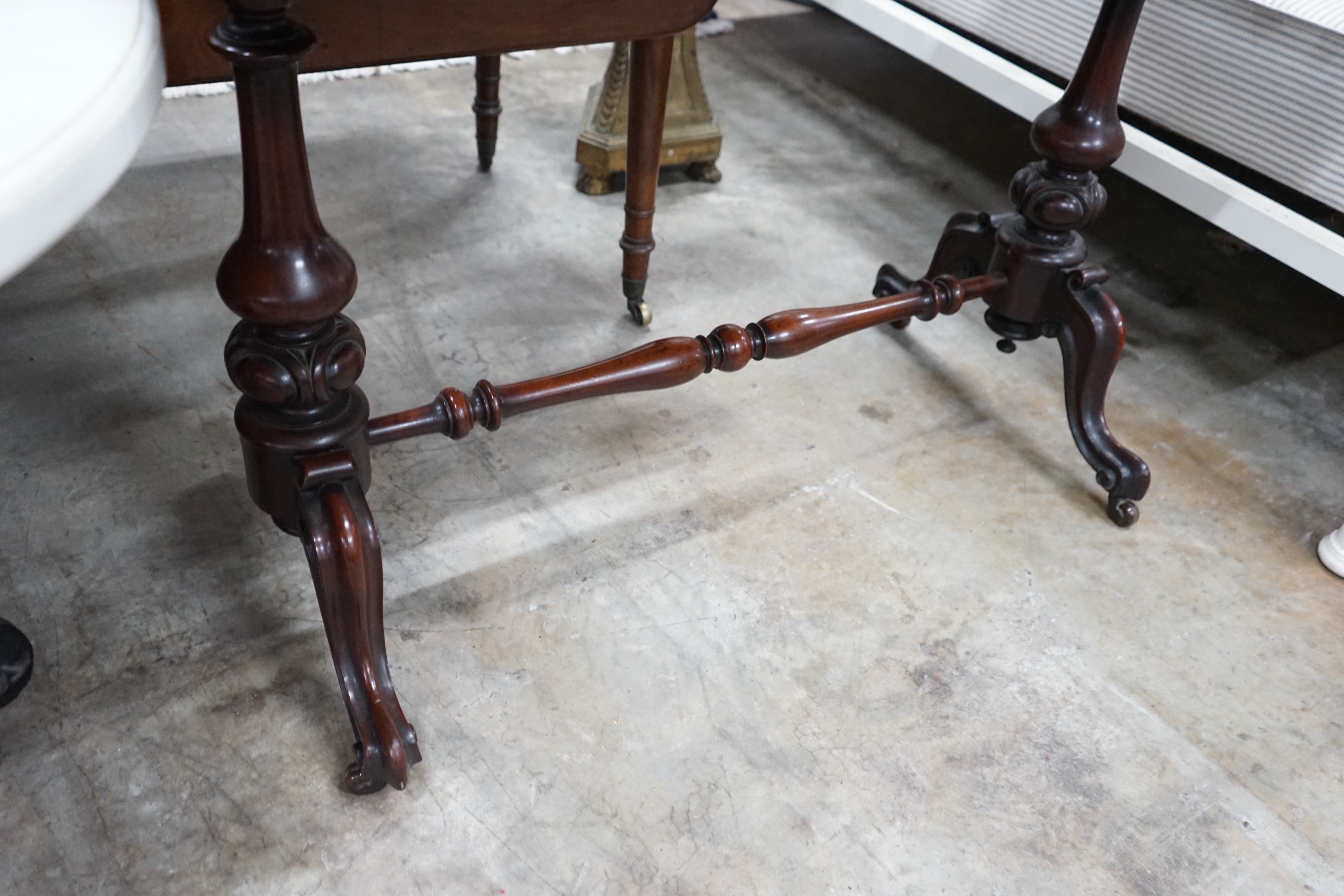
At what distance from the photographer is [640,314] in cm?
153

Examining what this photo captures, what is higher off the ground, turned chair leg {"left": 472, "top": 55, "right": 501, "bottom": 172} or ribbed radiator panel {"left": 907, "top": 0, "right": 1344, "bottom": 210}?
ribbed radiator panel {"left": 907, "top": 0, "right": 1344, "bottom": 210}

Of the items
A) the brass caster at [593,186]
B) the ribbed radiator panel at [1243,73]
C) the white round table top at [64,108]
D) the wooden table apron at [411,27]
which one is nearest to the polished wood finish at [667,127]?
the brass caster at [593,186]

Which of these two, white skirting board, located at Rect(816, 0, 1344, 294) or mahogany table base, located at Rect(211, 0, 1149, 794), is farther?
white skirting board, located at Rect(816, 0, 1344, 294)

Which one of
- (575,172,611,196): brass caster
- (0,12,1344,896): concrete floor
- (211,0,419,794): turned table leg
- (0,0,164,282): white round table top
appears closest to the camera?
(0,0,164,282): white round table top

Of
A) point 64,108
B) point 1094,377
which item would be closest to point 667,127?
point 1094,377

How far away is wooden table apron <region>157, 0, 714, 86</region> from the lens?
2.66 feet

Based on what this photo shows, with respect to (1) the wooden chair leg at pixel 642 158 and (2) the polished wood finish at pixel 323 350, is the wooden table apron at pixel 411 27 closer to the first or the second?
(2) the polished wood finish at pixel 323 350

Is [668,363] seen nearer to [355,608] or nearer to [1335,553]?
[355,608]

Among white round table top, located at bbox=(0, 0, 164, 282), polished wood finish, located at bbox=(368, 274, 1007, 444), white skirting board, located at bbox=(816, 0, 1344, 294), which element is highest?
white round table top, located at bbox=(0, 0, 164, 282)

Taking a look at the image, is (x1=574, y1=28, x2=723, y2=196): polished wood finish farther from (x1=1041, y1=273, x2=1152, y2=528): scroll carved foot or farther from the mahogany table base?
(x1=1041, y1=273, x2=1152, y2=528): scroll carved foot

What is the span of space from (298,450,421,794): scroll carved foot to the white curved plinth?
1077 millimetres

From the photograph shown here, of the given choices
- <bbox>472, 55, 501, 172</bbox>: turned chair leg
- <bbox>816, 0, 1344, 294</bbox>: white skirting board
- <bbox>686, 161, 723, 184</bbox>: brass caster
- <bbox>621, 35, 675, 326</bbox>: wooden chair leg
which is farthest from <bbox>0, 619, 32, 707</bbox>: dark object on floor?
<bbox>816, 0, 1344, 294</bbox>: white skirting board

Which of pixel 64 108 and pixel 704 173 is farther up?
pixel 64 108

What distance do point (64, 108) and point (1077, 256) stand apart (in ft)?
3.90
